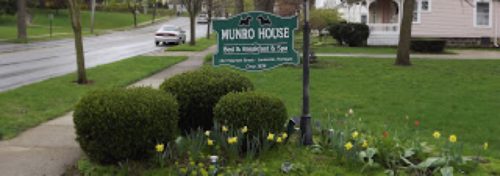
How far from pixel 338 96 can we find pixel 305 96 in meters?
5.98

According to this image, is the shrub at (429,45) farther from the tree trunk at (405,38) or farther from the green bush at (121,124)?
the green bush at (121,124)

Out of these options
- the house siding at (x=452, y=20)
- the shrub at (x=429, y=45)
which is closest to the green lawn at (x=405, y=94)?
the shrub at (x=429, y=45)

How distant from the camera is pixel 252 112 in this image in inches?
227

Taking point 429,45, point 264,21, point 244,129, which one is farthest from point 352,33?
point 244,129

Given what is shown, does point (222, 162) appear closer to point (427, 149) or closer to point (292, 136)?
point (292, 136)

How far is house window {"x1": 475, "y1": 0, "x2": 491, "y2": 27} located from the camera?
34.9 m

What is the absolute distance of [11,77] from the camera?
1680 cm

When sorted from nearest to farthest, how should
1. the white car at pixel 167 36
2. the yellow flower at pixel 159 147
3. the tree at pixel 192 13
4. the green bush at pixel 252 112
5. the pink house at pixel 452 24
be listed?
the yellow flower at pixel 159 147
the green bush at pixel 252 112
the tree at pixel 192 13
the pink house at pixel 452 24
the white car at pixel 167 36

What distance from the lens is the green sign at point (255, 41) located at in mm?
6324

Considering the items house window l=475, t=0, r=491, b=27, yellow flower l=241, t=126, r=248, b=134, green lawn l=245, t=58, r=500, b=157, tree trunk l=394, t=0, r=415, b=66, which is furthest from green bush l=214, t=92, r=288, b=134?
house window l=475, t=0, r=491, b=27

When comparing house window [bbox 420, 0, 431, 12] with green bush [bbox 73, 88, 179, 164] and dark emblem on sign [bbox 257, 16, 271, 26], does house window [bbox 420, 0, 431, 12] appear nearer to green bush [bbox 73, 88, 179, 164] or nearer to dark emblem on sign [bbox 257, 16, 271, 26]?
dark emblem on sign [bbox 257, 16, 271, 26]

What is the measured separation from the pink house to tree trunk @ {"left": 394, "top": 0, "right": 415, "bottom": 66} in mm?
13817

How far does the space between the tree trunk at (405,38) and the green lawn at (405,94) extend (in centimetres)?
41

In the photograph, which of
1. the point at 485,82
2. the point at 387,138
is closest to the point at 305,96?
the point at 387,138
